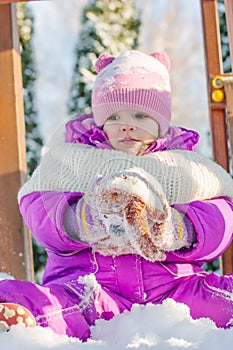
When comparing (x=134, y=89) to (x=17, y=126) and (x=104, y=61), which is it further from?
(x=17, y=126)

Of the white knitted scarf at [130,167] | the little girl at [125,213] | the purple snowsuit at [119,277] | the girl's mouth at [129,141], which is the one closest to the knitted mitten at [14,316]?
the little girl at [125,213]

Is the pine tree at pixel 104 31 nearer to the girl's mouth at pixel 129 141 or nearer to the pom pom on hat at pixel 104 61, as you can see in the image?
the pom pom on hat at pixel 104 61

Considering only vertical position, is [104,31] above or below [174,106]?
above

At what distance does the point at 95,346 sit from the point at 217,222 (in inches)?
20.6

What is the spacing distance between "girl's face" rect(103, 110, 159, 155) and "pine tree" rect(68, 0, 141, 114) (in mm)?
1531

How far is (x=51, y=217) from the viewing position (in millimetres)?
1550

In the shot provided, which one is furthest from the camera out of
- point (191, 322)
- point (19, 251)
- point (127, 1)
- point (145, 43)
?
point (127, 1)

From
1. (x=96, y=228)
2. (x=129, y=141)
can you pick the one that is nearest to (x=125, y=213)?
(x=96, y=228)

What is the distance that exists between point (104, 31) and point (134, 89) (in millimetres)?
2172

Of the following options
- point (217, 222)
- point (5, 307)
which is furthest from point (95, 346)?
point (217, 222)

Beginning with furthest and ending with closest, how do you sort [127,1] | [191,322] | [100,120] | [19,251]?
[127,1], [19,251], [100,120], [191,322]

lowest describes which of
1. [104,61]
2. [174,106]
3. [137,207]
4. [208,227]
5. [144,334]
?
[144,334]

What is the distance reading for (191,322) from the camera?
1323 mm

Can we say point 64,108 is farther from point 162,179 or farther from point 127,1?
point 127,1
